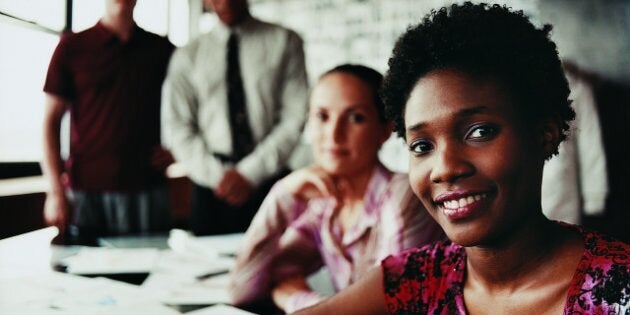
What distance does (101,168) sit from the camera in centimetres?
92

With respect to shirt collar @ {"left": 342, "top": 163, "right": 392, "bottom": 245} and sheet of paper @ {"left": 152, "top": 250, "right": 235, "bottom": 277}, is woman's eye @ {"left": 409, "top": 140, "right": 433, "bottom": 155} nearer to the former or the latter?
Result: shirt collar @ {"left": 342, "top": 163, "right": 392, "bottom": 245}

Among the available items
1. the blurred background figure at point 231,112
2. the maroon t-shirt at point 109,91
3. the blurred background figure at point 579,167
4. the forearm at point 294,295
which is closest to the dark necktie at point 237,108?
the blurred background figure at point 231,112

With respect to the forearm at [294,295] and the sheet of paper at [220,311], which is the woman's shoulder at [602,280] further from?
the sheet of paper at [220,311]

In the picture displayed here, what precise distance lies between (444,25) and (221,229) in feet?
1.77

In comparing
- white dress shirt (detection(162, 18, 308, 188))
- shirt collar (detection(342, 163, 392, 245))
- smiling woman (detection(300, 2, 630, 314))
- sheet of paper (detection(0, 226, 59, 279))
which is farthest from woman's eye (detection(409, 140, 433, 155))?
sheet of paper (detection(0, 226, 59, 279))

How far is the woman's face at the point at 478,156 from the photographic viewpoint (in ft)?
1.51

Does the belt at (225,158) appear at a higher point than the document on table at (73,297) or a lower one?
higher

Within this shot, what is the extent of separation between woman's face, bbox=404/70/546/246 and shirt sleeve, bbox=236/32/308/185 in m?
0.34

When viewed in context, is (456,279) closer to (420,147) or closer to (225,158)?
(420,147)

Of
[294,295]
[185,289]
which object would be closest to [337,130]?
[294,295]

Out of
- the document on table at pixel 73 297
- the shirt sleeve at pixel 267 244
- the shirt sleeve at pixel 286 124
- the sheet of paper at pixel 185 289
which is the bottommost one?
the document on table at pixel 73 297

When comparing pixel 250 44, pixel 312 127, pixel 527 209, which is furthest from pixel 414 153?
pixel 250 44

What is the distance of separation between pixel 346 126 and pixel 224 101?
239 millimetres

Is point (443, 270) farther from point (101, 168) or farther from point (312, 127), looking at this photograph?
point (101, 168)
